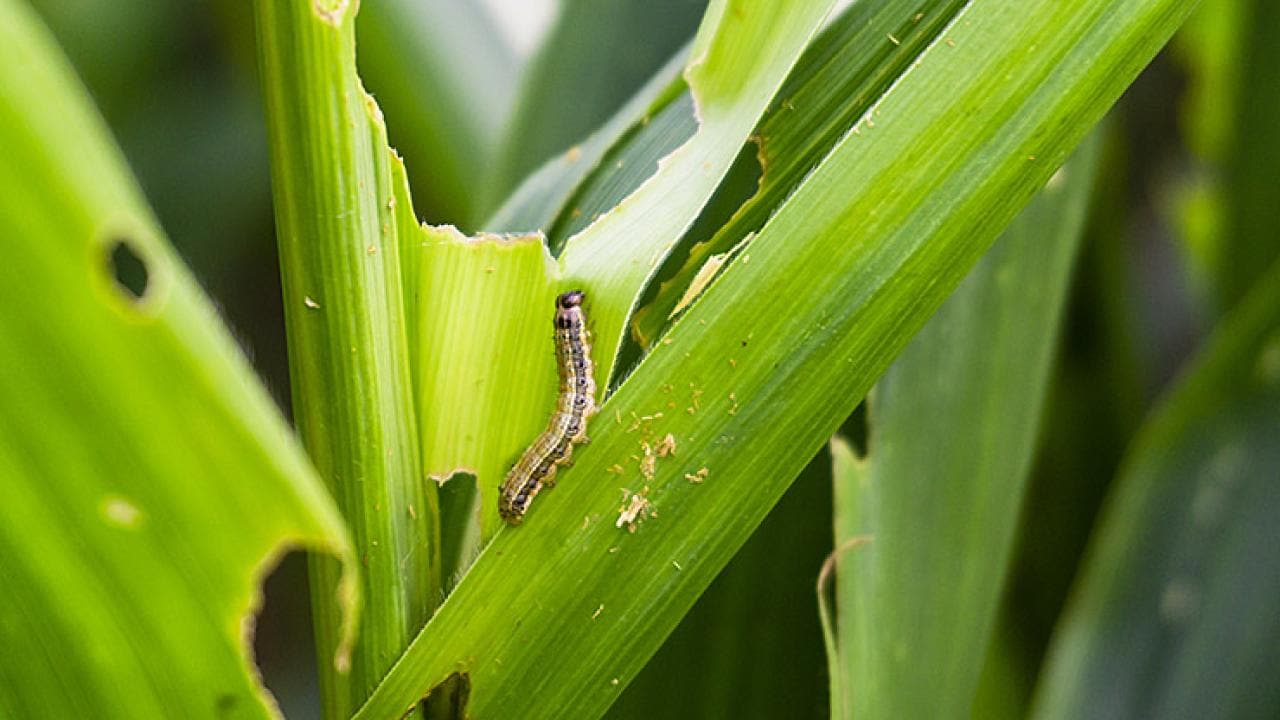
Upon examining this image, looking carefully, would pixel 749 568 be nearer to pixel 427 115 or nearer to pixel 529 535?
pixel 529 535

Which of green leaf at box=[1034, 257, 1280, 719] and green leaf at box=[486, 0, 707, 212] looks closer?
green leaf at box=[1034, 257, 1280, 719]

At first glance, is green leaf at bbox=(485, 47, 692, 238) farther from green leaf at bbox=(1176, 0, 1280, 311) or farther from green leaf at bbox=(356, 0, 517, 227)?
green leaf at bbox=(1176, 0, 1280, 311)

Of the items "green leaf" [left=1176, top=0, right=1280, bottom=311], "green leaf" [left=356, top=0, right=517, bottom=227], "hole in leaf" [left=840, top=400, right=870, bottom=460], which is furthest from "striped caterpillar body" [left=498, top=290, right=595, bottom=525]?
"green leaf" [left=1176, top=0, right=1280, bottom=311]

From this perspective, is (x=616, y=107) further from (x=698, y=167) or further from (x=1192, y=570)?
(x=1192, y=570)

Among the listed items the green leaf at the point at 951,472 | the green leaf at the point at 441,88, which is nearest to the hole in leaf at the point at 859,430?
the green leaf at the point at 951,472

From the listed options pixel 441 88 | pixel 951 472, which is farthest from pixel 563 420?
pixel 441 88

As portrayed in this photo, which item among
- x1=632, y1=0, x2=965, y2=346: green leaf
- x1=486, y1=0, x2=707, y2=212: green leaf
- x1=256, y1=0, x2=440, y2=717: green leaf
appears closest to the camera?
x1=256, y1=0, x2=440, y2=717: green leaf

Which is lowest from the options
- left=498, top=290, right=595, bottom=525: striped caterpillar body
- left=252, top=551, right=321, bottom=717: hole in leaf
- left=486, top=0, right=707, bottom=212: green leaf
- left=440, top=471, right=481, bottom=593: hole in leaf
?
left=252, top=551, right=321, bottom=717: hole in leaf

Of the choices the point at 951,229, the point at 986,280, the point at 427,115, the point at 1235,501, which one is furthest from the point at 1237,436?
the point at 427,115
